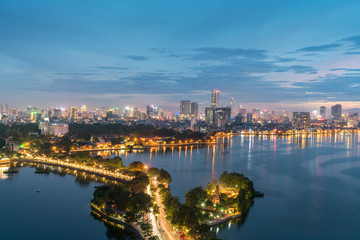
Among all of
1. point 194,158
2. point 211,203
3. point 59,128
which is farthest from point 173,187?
point 59,128

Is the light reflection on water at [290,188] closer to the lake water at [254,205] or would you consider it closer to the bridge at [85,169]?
the lake water at [254,205]

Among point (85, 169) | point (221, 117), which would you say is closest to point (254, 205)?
point (85, 169)

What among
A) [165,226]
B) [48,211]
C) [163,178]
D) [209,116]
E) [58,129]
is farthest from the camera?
[209,116]

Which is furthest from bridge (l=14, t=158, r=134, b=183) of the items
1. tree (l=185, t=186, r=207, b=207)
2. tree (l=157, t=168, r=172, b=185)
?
tree (l=185, t=186, r=207, b=207)

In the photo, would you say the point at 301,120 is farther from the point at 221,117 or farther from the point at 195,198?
the point at 195,198

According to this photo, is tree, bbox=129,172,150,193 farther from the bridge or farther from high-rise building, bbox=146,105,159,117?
high-rise building, bbox=146,105,159,117

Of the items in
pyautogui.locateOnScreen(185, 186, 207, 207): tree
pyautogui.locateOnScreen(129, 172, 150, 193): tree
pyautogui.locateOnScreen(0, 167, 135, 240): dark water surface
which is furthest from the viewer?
pyautogui.locateOnScreen(129, 172, 150, 193): tree

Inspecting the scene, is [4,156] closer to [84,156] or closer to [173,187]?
[84,156]
